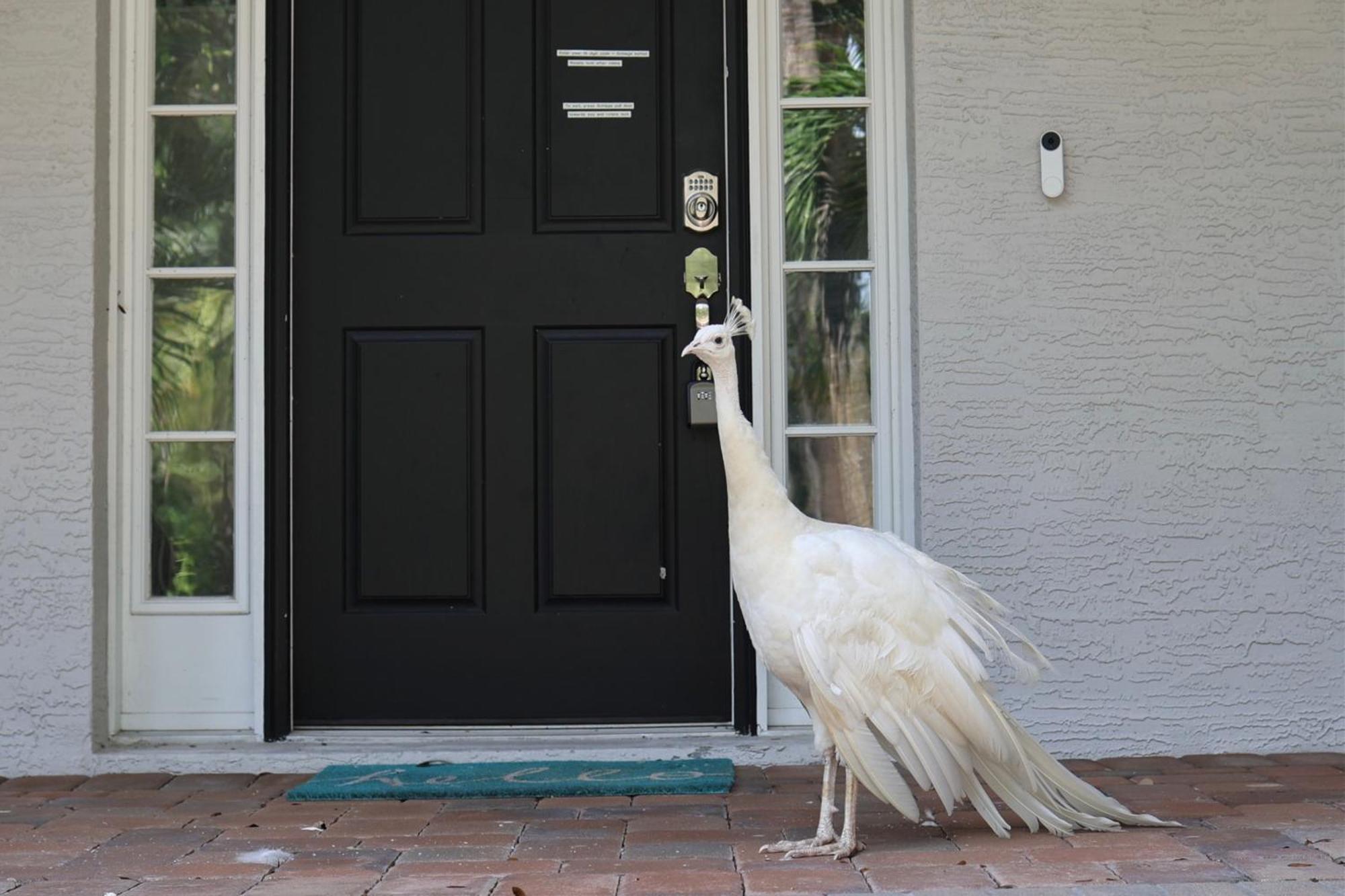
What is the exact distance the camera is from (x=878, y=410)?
4.50m

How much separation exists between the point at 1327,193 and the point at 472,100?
8.74 feet

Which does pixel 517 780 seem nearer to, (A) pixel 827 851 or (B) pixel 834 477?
(A) pixel 827 851

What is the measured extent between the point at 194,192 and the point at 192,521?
1.05 meters

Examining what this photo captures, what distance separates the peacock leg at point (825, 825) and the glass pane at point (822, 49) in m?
2.19

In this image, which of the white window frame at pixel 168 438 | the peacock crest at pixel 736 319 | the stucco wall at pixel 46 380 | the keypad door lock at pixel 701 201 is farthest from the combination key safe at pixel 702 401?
the stucco wall at pixel 46 380

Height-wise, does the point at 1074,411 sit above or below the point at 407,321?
below

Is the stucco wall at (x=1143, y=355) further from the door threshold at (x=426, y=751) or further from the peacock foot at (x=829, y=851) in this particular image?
the peacock foot at (x=829, y=851)

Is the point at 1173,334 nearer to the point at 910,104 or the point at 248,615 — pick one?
the point at 910,104

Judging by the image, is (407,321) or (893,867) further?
(407,321)

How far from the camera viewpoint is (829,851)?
129 inches

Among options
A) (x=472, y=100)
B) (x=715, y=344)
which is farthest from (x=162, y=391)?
(x=715, y=344)

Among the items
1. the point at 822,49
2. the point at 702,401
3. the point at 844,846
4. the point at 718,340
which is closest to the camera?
the point at 844,846

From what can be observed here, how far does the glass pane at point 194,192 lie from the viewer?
4.56 m

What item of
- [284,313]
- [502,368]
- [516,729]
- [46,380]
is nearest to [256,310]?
[284,313]
